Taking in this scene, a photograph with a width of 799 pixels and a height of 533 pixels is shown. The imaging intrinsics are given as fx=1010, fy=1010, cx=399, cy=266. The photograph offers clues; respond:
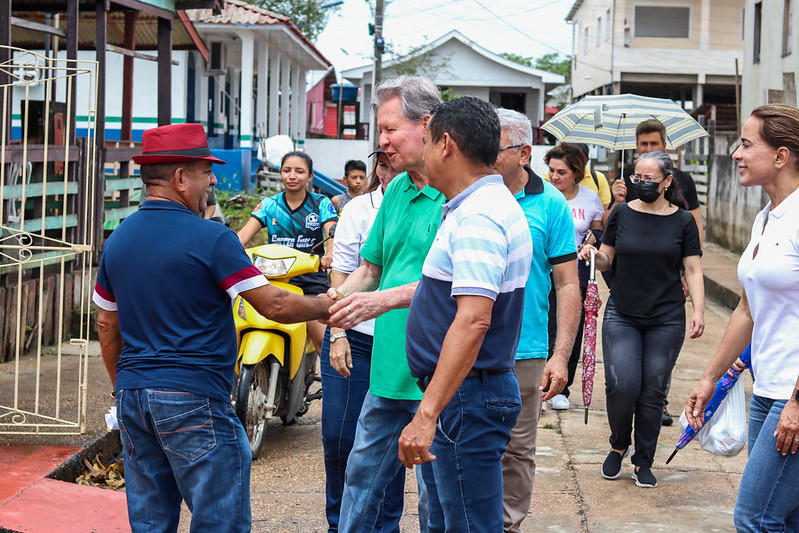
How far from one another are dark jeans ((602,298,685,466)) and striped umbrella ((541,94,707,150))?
11.9ft

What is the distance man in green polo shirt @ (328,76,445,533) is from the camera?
3.99 metres

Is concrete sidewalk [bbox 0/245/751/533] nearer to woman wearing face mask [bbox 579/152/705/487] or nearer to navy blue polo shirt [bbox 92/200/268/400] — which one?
woman wearing face mask [bbox 579/152/705/487]

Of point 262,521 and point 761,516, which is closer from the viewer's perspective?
point 761,516

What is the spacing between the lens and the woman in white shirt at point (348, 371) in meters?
4.48

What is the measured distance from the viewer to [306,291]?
268 inches

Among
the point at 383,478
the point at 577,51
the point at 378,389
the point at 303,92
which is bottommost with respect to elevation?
the point at 383,478

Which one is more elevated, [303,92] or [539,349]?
[303,92]

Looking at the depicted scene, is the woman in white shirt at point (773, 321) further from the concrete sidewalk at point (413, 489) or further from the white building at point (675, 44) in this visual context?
the white building at point (675, 44)

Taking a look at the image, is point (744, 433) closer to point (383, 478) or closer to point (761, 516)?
point (761, 516)

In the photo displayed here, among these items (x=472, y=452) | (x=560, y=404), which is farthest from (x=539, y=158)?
(x=472, y=452)

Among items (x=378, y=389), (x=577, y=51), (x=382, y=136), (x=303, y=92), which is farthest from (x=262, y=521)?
(x=577, y=51)

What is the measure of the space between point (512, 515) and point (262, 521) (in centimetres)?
146

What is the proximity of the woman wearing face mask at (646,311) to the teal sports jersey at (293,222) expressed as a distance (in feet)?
6.77

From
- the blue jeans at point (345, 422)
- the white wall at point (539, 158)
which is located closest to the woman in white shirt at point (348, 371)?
the blue jeans at point (345, 422)
